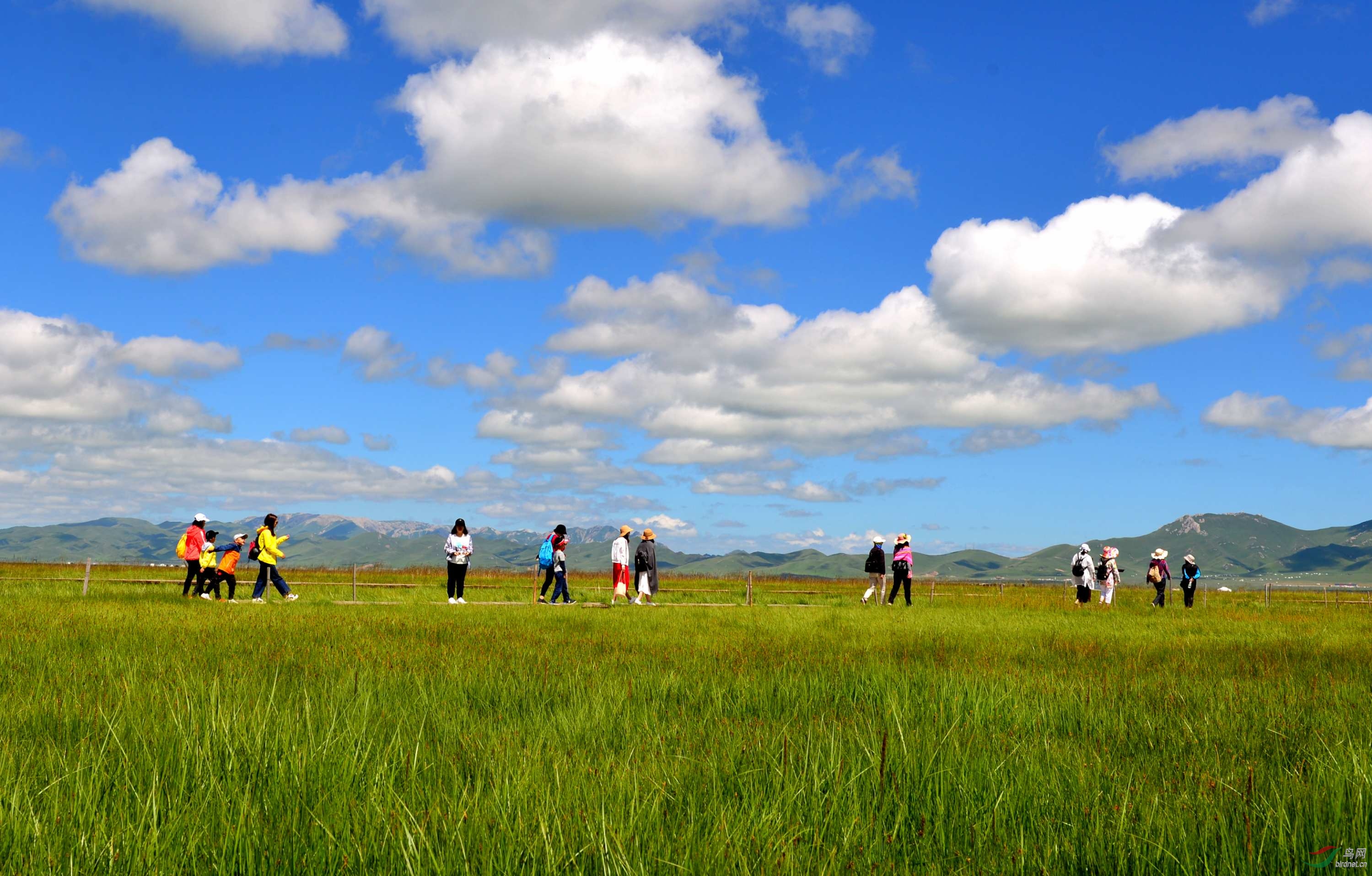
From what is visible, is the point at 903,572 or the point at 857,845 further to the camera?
the point at 903,572

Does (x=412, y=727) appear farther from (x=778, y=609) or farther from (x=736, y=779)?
(x=778, y=609)

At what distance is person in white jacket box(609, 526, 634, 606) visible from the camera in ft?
80.4

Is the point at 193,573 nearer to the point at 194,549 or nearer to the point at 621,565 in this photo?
the point at 194,549

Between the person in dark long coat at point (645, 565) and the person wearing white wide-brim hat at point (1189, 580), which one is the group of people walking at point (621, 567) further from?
the person wearing white wide-brim hat at point (1189, 580)

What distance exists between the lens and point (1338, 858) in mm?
3260

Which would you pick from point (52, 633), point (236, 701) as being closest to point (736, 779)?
point (236, 701)

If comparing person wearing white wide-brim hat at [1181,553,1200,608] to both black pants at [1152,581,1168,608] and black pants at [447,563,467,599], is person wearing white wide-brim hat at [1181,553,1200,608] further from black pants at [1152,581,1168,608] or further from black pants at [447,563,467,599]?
black pants at [447,563,467,599]

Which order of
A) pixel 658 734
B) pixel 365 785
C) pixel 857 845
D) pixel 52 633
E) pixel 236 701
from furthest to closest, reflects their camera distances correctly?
Result: 1. pixel 52 633
2. pixel 236 701
3. pixel 658 734
4. pixel 365 785
5. pixel 857 845

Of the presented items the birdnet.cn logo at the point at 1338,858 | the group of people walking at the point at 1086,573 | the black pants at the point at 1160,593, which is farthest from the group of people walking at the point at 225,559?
the black pants at the point at 1160,593

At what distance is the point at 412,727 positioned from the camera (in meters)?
5.59

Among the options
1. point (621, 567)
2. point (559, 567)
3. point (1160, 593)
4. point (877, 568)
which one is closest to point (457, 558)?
point (559, 567)

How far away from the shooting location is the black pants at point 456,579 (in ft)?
76.8

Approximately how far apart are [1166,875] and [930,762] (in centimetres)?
145

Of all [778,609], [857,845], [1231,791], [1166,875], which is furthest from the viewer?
[778,609]
